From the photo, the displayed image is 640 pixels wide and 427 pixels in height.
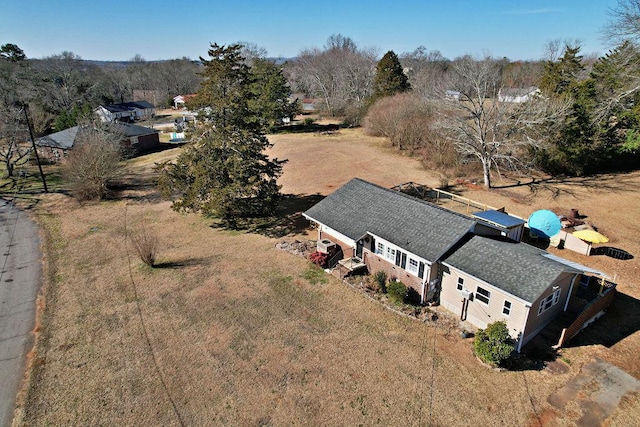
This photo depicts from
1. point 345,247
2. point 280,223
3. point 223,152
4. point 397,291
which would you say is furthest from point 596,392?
point 223,152

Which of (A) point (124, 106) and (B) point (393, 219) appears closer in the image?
(B) point (393, 219)

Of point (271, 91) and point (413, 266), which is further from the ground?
point (271, 91)

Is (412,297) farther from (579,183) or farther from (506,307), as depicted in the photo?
(579,183)

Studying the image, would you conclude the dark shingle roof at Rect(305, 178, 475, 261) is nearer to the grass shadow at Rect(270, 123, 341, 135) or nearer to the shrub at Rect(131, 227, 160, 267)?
the shrub at Rect(131, 227, 160, 267)

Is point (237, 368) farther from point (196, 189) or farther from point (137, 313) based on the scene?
point (196, 189)

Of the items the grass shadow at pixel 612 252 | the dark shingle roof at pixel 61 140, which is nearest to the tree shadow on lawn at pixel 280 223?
the grass shadow at pixel 612 252

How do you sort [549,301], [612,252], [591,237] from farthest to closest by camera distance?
[612,252]
[591,237]
[549,301]

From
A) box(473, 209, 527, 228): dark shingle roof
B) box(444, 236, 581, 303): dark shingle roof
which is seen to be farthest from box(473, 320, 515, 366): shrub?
box(473, 209, 527, 228): dark shingle roof

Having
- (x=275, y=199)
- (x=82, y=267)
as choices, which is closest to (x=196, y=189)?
(x=275, y=199)
